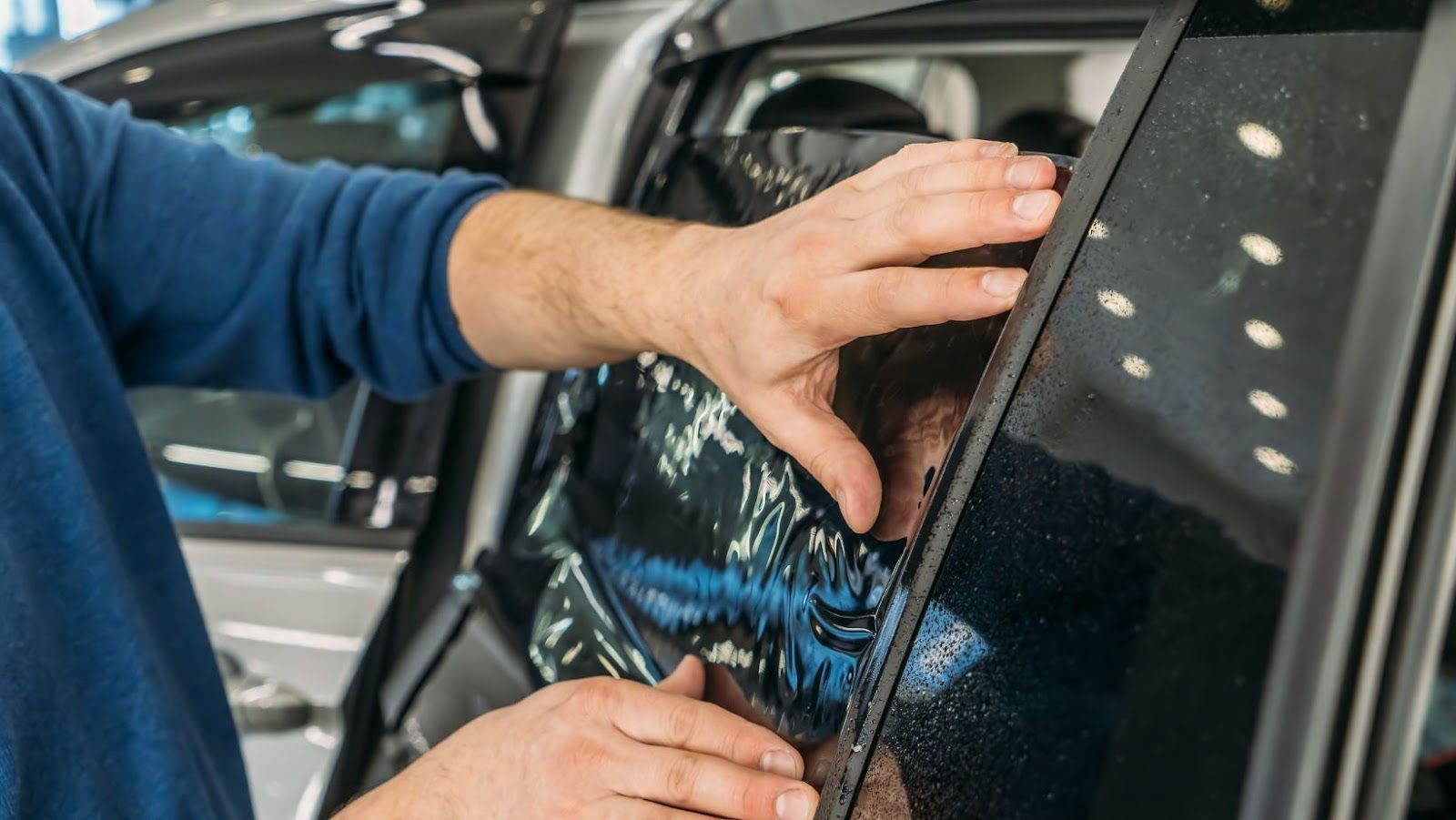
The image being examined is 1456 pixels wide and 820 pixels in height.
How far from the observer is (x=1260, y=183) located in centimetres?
51

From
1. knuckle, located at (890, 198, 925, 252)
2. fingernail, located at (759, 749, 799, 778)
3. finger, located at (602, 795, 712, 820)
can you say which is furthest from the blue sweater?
knuckle, located at (890, 198, 925, 252)

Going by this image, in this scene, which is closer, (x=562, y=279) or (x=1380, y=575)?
(x=1380, y=575)

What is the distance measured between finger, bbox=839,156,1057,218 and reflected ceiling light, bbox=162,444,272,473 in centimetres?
142

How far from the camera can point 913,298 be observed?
2.16 feet

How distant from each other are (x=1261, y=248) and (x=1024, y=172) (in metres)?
0.16

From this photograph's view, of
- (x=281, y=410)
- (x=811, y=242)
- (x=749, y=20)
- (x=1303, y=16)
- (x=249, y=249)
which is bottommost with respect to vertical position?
(x=281, y=410)

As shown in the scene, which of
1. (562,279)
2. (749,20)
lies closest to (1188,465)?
(562,279)

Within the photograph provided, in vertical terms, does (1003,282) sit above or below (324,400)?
above

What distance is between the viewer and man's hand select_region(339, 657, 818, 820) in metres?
0.69

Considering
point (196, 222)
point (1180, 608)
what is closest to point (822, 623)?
point (1180, 608)

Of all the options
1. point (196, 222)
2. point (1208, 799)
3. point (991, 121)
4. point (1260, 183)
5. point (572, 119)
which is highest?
point (991, 121)

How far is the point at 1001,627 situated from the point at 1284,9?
0.30 metres

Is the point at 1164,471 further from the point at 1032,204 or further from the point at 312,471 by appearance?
the point at 312,471

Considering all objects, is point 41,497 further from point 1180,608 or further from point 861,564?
point 1180,608
